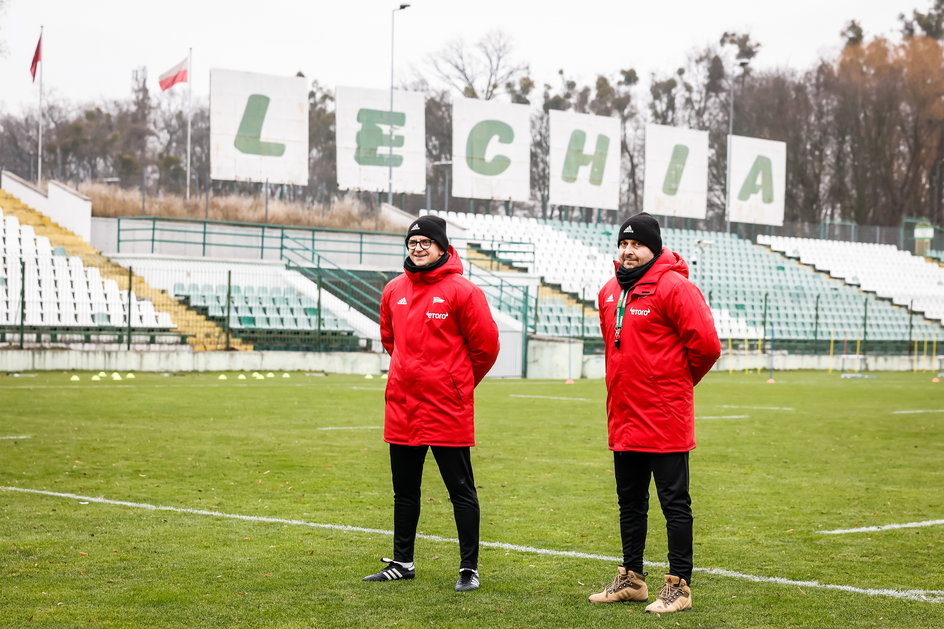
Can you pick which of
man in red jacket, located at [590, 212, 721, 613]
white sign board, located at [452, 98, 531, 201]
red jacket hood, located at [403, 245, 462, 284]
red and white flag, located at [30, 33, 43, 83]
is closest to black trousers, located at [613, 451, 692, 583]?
man in red jacket, located at [590, 212, 721, 613]

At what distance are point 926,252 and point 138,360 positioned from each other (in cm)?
4322

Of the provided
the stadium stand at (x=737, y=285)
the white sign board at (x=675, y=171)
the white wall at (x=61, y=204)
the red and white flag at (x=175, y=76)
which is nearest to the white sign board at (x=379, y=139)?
the stadium stand at (x=737, y=285)

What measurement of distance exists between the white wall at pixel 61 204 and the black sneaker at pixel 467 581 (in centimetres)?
3084

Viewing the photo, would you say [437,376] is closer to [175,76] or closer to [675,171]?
[175,76]

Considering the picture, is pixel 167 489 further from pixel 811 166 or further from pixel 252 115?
pixel 811 166

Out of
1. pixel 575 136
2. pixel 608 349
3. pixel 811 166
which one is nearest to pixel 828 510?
pixel 608 349

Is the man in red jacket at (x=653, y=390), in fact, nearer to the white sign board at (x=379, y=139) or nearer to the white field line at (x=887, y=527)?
the white field line at (x=887, y=527)

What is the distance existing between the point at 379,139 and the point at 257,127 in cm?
452

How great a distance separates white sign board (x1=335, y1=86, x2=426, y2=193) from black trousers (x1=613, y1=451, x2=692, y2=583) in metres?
35.2

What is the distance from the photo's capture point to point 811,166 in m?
71.4

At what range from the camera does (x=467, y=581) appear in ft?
20.2

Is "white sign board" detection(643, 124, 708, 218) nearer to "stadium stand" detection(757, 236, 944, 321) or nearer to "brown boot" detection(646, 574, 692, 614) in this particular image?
"stadium stand" detection(757, 236, 944, 321)

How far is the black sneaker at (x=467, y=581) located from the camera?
614 centimetres

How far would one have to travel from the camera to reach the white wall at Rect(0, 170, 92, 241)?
115ft
